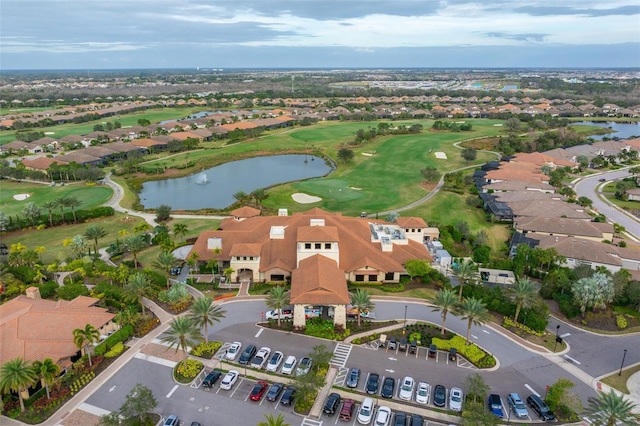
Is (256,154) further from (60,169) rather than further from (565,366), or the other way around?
(565,366)

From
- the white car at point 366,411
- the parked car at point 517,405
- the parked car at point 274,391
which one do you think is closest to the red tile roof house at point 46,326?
the parked car at point 274,391

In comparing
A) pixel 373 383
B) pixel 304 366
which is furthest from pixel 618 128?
pixel 304 366

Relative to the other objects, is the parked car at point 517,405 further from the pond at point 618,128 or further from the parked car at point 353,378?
the pond at point 618,128

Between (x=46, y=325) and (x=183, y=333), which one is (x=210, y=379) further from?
(x=46, y=325)

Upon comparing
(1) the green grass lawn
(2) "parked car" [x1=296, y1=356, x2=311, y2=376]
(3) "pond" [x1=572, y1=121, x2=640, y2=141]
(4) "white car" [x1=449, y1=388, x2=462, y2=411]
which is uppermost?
(3) "pond" [x1=572, y1=121, x2=640, y2=141]

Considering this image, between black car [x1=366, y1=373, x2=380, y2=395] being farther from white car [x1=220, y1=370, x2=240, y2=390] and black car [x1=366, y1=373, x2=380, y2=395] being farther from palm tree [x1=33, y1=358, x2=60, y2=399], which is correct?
palm tree [x1=33, y1=358, x2=60, y2=399]

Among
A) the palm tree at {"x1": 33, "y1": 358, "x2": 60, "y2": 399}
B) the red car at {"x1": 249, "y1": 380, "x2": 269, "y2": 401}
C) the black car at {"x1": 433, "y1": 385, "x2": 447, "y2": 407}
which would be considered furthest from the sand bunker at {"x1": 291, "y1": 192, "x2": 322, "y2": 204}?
the palm tree at {"x1": 33, "y1": 358, "x2": 60, "y2": 399}

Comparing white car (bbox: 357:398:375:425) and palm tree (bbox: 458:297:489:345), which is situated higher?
palm tree (bbox: 458:297:489:345)
